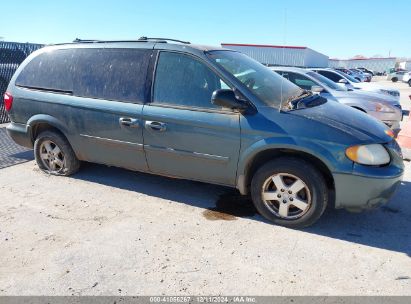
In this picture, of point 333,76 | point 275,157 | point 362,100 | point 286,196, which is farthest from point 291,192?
point 333,76

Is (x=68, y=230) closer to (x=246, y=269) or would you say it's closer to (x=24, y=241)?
(x=24, y=241)

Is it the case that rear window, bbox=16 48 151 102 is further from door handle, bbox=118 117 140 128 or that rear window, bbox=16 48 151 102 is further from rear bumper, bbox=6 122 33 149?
rear bumper, bbox=6 122 33 149

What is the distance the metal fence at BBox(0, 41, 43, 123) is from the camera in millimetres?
8797

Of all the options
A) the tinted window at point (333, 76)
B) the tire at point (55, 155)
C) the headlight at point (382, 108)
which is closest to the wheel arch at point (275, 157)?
the tire at point (55, 155)

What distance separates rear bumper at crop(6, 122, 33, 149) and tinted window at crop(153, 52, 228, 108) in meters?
2.17

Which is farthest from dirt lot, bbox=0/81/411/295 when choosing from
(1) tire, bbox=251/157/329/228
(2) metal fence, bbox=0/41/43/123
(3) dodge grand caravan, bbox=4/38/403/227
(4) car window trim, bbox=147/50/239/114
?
(2) metal fence, bbox=0/41/43/123

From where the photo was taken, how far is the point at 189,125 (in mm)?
3838

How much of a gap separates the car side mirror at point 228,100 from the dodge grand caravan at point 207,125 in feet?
0.03

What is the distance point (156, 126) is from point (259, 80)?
1279 millimetres

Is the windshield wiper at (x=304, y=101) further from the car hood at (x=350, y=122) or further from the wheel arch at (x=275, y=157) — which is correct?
the wheel arch at (x=275, y=157)

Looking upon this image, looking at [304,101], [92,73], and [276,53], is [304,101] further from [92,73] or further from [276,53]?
[276,53]

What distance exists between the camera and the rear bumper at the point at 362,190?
3.30 meters

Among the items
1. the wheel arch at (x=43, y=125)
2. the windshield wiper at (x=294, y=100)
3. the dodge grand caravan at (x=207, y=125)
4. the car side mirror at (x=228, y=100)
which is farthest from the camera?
the wheel arch at (x=43, y=125)

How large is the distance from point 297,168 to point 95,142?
99.1 inches
